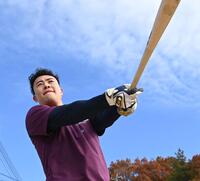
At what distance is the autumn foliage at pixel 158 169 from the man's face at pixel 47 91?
43847 millimetres

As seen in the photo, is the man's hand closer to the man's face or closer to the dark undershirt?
the dark undershirt

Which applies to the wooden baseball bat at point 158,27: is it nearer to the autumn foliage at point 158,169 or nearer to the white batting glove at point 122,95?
the white batting glove at point 122,95

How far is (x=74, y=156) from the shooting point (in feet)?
11.6

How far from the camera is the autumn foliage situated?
157 feet

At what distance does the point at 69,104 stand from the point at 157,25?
97cm

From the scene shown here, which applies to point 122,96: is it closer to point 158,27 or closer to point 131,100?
point 131,100

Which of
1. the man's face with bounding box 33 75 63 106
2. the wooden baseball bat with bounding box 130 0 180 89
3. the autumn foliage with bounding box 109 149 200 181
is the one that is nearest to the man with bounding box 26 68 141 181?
the man's face with bounding box 33 75 63 106

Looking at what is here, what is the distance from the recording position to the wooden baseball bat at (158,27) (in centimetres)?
256

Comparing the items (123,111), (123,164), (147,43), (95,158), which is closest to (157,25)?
(147,43)

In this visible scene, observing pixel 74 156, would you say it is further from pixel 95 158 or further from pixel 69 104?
pixel 69 104

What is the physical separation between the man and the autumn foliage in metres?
43.8

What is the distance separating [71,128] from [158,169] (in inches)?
2005

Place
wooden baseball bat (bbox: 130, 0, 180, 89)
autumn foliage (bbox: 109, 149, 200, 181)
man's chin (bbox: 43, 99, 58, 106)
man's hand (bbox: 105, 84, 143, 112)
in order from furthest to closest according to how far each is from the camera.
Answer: autumn foliage (bbox: 109, 149, 200, 181) < man's chin (bbox: 43, 99, 58, 106) < man's hand (bbox: 105, 84, 143, 112) < wooden baseball bat (bbox: 130, 0, 180, 89)

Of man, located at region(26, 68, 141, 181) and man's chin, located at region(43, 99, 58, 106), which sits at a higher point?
man's chin, located at region(43, 99, 58, 106)
